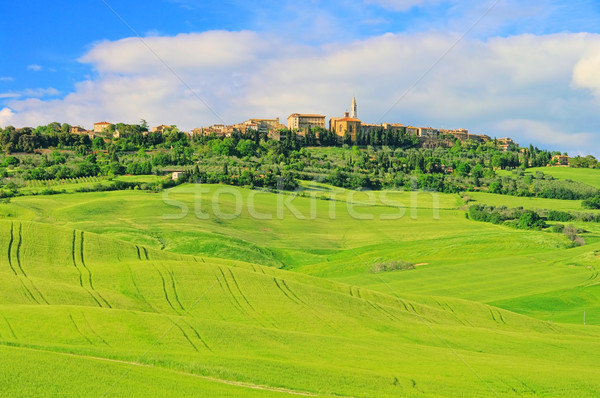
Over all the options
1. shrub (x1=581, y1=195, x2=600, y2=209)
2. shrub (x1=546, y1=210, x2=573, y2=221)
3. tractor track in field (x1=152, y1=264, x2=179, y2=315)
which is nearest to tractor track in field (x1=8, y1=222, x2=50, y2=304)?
tractor track in field (x1=152, y1=264, x2=179, y2=315)

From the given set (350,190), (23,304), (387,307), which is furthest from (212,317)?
(350,190)

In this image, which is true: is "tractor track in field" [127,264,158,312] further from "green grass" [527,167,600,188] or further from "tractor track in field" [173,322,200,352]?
"green grass" [527,167,600,188]

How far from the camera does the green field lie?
2456cm

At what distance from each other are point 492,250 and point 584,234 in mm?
24606

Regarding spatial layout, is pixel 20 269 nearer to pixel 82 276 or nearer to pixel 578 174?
pixel 82 276

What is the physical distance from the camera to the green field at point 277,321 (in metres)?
24.6

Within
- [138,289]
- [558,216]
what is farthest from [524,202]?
[138,289]

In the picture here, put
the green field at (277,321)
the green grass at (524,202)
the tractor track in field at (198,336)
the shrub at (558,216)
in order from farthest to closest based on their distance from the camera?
the green grass at (524,202) → the shrub at (558,216) → the tractor track in field at (198,336) → the green field at (277,321)

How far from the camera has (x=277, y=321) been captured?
37188 millimetres

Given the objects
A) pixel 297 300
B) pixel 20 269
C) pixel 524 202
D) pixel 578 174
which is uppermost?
pixel 578 174

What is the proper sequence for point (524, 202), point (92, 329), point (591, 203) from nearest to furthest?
point (92, 329) < point (591, 203) < point (524, 202)

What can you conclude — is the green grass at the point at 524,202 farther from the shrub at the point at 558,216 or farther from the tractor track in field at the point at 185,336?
the tractor track in field at the point at 185,336

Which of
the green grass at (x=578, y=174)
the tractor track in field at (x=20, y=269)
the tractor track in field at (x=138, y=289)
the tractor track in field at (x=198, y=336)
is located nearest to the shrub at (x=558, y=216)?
the green grass at (x=578, y=174)

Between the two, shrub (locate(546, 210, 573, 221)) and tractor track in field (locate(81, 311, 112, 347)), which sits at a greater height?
tractor track in field (locate(81, 311, 112, 347))
